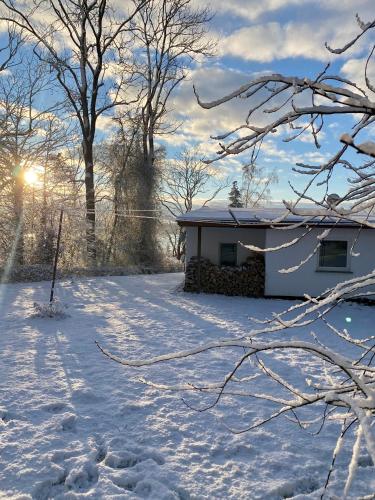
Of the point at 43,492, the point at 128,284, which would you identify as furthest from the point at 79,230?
the point at 43,492

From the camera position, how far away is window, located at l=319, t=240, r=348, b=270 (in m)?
11.9

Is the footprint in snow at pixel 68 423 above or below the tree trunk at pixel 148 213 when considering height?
below

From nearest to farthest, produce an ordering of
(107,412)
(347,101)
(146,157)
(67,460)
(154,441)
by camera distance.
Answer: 1. (347,101)
2. (67,460)
3. (154,441)
4. (107,412)
5. (146,157)

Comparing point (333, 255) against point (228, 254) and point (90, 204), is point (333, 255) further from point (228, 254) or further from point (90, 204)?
point (90, 204)

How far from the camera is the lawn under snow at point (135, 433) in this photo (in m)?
3.41

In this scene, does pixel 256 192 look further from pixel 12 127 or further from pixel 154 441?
pixel 154 441

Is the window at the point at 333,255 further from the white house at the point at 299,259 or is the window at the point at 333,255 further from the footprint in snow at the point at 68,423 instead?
the footprint in snow at the point at 68,423

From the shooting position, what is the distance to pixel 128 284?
14.8 meters

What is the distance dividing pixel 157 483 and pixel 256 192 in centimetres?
3760

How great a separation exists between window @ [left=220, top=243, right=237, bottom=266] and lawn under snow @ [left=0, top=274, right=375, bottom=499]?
231 inches

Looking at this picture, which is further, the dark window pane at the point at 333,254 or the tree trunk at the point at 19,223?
the tree trunk at the point at 19,223

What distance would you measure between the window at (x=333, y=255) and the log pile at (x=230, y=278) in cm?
179

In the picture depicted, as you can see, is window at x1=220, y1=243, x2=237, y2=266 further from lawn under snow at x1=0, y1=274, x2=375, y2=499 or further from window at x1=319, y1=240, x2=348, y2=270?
lawn under snow at x1=0, y1=274, x2=375, y2=499

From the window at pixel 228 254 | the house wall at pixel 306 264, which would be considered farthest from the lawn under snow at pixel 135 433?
the window at pixel 228 254
